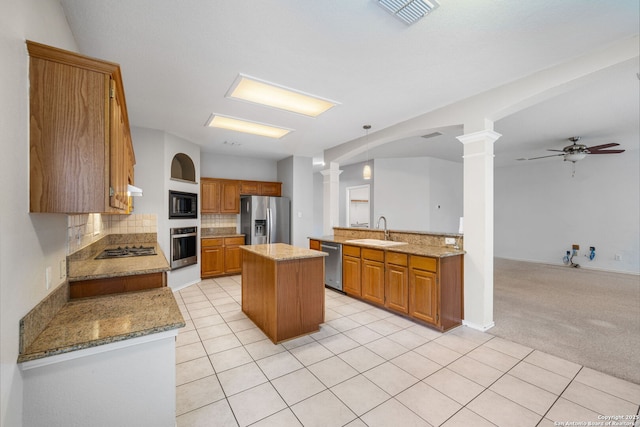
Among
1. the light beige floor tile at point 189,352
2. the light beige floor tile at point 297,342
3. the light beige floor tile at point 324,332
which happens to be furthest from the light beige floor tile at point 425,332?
the light beige floor tile at point 189,352

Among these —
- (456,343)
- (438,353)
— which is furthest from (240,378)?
(456,343)

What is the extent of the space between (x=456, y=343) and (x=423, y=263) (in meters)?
0.86

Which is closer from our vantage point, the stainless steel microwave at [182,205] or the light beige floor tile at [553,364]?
the light beige floor tile at [553,364]

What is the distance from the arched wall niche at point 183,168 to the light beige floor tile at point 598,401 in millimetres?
5652

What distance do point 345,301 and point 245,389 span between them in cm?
222

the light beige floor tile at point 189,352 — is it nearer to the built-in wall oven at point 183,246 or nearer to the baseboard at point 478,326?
the built-in wall oven at point 183,246

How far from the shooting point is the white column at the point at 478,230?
304 cm

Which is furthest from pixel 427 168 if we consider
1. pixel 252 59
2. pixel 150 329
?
pixel 150 329

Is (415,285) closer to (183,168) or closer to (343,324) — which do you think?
(343,324)

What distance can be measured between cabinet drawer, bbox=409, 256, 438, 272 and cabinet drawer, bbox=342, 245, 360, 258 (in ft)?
3.10

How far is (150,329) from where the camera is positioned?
53.2 inches

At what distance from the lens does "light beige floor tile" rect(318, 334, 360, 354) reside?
8.69 feet

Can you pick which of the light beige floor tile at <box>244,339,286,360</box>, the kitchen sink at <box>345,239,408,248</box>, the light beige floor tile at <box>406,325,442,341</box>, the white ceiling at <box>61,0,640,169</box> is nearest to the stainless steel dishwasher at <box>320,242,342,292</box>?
the kitchen sink at <box>345,239,408,248</box>

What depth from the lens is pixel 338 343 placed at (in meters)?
2.77
